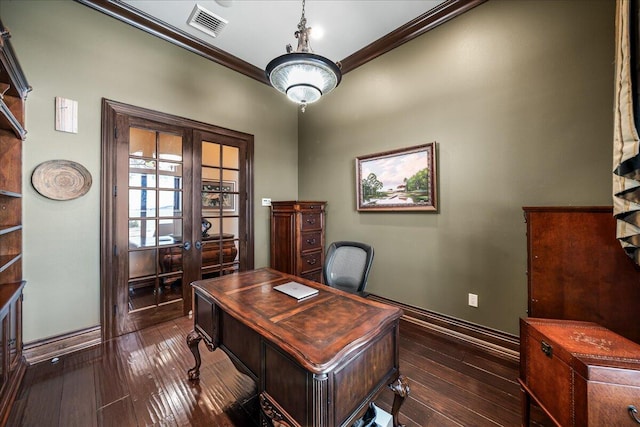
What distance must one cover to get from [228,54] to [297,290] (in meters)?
3.20

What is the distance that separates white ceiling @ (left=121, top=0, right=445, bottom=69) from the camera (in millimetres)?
2410

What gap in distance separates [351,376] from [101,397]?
72.9 inches

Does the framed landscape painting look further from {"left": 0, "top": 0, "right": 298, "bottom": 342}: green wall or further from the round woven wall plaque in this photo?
the round woven wall plaque

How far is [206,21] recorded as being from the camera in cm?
262

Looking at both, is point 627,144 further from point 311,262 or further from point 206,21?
point 206,21

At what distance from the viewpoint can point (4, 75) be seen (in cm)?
161

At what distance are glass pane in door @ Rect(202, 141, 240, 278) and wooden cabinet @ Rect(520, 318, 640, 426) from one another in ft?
10.3

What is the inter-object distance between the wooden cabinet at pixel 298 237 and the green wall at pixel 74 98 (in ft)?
5.70

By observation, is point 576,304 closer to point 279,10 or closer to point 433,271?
point 433,271

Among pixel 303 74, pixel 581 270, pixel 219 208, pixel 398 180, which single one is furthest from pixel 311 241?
pixel 581 270

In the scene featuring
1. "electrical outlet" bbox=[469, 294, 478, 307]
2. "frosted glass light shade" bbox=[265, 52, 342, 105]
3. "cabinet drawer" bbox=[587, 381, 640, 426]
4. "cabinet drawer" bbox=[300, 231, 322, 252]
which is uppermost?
"frosted glass light shade" bbox=[265, 52, 342, 105]

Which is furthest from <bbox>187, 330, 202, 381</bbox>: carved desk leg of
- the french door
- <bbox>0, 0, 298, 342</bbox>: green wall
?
<bbox>0, 0, 298, 342</bbox>: green wall

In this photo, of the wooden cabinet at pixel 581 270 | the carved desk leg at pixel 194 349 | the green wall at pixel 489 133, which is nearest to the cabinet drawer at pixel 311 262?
the green wall at pixel 489 133

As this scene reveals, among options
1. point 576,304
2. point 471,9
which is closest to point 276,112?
point 471,9
